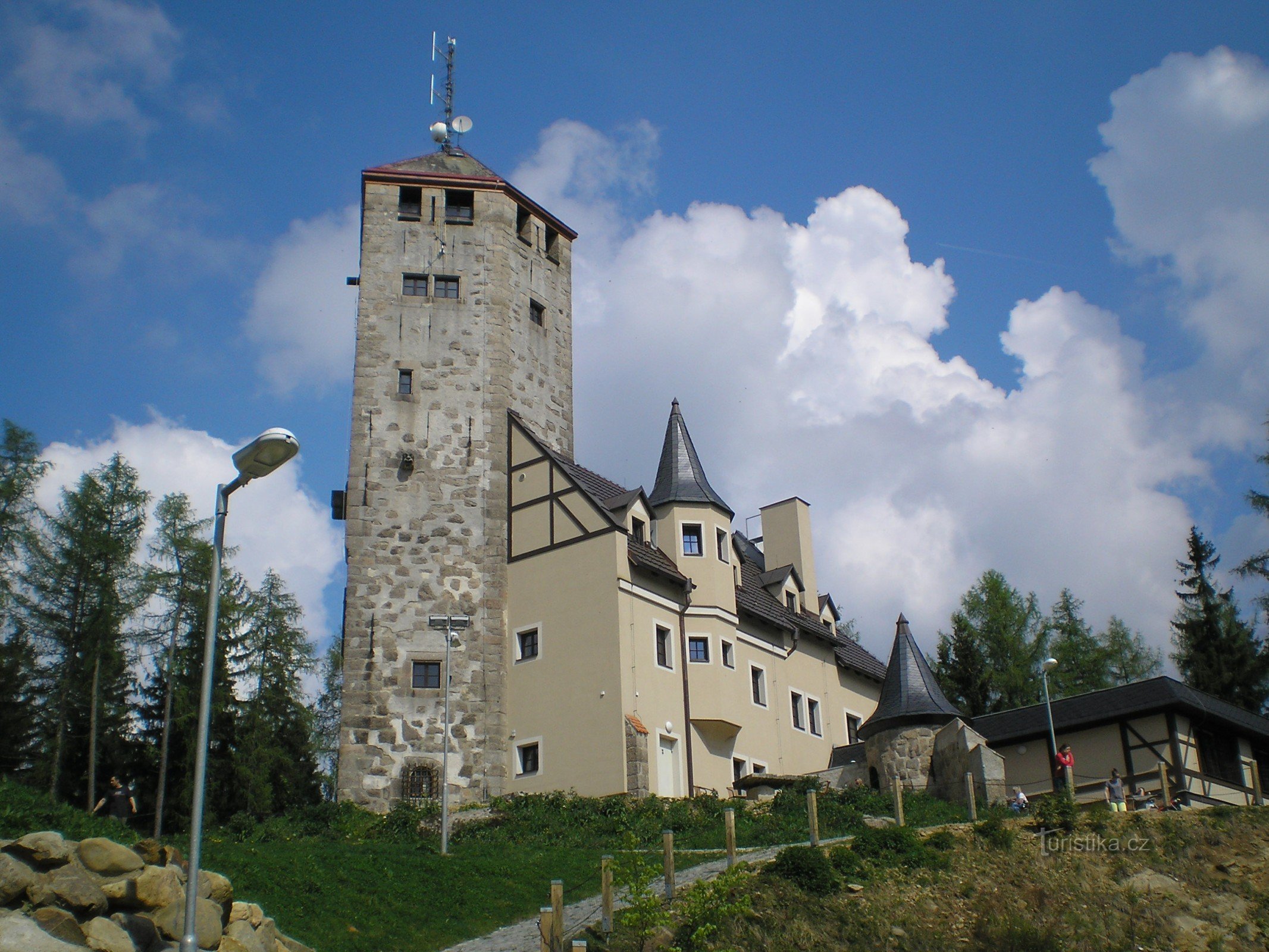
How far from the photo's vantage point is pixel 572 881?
74.3 ft

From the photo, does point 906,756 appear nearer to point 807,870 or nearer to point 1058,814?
point 1058,814

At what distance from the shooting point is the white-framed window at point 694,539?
3716cm

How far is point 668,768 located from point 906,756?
661cm

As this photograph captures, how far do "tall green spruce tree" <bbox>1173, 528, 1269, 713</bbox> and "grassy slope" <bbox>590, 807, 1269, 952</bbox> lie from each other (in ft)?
74.4

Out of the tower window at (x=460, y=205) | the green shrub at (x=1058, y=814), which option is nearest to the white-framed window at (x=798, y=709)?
the green shrub at (x=1058, y=814)

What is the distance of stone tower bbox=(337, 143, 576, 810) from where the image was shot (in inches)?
1289

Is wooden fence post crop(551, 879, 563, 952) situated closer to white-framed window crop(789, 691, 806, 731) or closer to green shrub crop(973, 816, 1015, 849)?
green shrub crop(973, 816, 1015, 849)

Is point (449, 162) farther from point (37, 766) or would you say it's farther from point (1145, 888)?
point (1145, 888)

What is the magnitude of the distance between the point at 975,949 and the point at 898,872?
2.17m

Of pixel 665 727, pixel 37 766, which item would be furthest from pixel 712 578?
pixel 37 766

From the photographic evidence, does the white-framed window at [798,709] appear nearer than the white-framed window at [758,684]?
No

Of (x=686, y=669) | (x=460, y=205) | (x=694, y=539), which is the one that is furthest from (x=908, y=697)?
(x=460, y=205)

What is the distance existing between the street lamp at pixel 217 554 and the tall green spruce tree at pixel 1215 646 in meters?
43.5

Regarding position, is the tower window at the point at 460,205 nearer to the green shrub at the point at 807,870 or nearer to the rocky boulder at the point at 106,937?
the green shrub at the point at 807,870
